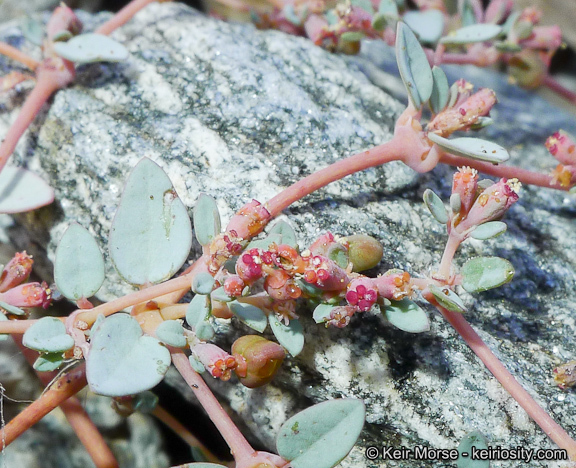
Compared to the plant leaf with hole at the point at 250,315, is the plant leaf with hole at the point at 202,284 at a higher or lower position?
higher

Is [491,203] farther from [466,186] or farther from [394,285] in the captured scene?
[394,285]

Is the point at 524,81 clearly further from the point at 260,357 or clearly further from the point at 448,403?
the point at 260,357

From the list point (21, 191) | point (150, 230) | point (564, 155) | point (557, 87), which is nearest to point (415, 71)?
point (564, 155)

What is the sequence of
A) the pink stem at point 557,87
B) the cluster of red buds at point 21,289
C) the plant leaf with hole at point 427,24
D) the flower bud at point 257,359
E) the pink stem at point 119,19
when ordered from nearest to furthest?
the flower bud at point 257,359 < the cluster of red buds at point 21,289 < the pink stem at point 119,19 < the plant leaf with hole at point 427,24 < the pink stem at point 557,87

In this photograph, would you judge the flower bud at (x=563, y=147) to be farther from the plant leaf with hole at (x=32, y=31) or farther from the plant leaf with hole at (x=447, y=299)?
the plant leaf with hole at (x=32, y=31)

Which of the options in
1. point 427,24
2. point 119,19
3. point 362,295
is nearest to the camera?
point 362,295

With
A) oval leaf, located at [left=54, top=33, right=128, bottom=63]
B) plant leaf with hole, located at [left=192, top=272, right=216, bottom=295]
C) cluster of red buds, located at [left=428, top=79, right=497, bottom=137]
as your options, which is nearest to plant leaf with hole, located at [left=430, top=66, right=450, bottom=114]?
cluster of red buds, located at [left=428, top=79, right=497, bottom=137]

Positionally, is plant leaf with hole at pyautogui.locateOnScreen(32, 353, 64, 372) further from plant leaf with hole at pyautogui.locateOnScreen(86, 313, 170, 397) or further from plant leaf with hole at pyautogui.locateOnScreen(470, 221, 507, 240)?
plant leaf with hole at pyautogui.locateOnScreen(470, 221, 507, 240)

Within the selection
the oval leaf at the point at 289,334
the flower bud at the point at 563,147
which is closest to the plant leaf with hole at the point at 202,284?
the oval leaf at the point at 289,334
